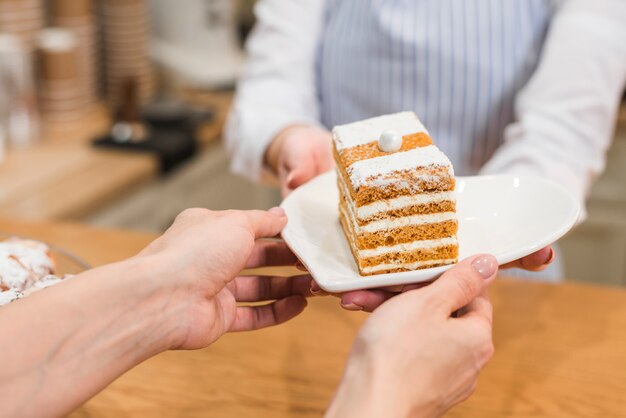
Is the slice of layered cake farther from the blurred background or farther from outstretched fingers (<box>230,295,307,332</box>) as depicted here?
the blurred background

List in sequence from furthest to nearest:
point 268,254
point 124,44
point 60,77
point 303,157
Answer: point 124,44
point 60,77
point 303,157
point 268,254

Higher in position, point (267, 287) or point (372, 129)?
point (372, 129)

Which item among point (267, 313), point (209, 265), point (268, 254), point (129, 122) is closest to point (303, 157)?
point (268, 254)

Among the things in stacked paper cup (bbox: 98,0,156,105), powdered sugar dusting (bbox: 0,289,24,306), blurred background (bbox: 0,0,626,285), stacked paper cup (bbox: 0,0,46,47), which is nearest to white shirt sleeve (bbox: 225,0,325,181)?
blurred background (bbox: 0,0,626,285)

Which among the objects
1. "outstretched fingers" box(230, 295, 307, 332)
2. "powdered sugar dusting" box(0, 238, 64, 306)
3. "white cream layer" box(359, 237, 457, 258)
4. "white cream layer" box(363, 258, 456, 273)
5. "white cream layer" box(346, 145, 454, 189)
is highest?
"white cream layer" box(346, 145, 454, 189)

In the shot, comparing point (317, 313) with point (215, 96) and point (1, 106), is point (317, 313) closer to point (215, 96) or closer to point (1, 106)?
point (1, 106)

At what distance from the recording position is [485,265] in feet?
2.99

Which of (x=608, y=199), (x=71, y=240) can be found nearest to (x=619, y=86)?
(x=71, y=240)

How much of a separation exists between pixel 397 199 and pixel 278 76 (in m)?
0.73

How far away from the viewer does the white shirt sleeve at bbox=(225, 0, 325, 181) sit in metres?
1.62

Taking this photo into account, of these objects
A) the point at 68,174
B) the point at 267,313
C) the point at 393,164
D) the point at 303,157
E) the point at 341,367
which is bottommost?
the point at 68,174

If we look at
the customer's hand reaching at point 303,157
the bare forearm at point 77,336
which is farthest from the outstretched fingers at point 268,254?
the bare forearm at point 77,336

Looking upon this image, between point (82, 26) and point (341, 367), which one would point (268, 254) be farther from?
point (82, 26)

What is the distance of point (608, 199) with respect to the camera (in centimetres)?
266
